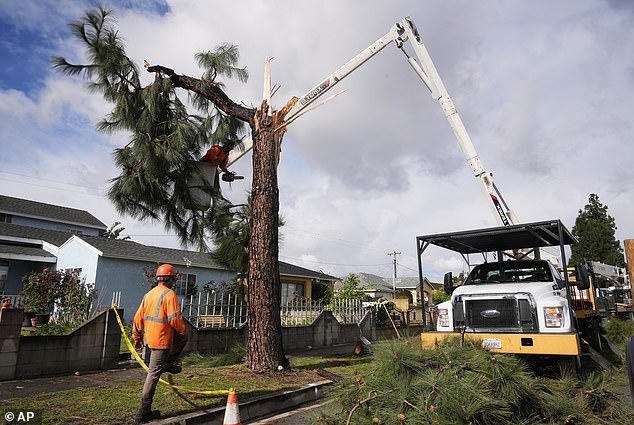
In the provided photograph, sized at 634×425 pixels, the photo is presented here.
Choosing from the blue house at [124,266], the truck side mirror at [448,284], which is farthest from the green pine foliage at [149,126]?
the blue house at [124,266]

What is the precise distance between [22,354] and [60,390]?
161cm

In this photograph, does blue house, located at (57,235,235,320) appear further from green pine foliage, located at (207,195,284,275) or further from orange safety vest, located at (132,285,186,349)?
orange safety vest, located at (132,285,186,349)

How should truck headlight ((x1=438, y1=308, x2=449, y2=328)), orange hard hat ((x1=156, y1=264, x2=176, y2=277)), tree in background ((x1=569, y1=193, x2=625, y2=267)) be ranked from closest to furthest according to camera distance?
orange hard hat ((x1=156, y1=264, x2=176, y2=277)) → truck headlight ((x1=438, y1=308, x2=449, y2=328)) → tree in background ((x1=569, y1=193, x2=625, y2=267))

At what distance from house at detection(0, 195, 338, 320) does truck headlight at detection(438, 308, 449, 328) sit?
1122 cm

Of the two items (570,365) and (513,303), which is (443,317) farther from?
(570,365)

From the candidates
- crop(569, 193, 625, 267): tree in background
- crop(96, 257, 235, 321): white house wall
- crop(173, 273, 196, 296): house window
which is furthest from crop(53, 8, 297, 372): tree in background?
crop(569, 193, 625, 267): tree in background

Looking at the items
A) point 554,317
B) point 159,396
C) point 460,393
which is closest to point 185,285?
point 159,396

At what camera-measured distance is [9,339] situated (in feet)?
23.1

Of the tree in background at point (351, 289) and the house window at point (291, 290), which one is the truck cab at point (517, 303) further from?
the house window at point (291, 290)

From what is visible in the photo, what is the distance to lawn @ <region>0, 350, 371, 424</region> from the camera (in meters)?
4.84

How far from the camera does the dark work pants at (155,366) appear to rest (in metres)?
4.64

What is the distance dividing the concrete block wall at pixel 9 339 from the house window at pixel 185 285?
14510 millimetres

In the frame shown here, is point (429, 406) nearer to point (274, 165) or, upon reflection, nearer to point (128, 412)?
point (128, 412)

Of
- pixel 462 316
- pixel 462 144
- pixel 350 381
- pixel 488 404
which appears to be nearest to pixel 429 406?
pixel 488 404
